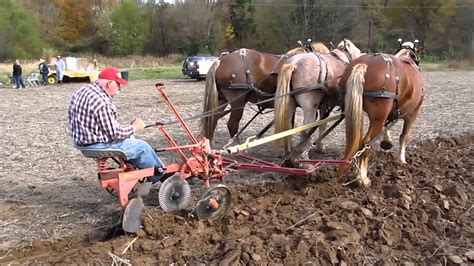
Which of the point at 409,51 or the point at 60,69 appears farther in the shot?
the point at 60,69

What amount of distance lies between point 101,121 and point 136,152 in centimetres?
46

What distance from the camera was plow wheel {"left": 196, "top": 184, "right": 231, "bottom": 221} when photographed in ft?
16.1

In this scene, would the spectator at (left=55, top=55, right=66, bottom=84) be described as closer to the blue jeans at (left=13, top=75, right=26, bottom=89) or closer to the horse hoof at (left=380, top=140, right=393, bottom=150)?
the blue jeans at (left=13, top=75, right=26, bottom=89)

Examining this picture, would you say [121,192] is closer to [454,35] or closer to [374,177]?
[374,177]

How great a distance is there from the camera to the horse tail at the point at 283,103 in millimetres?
6449

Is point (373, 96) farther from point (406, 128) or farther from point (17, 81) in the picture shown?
point (17, 81)

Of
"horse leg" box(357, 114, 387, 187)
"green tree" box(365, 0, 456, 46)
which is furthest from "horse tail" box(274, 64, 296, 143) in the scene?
"green tree" box(365, 0, 456, 46)

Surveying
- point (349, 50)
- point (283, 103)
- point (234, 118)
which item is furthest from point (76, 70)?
point (283, 103)

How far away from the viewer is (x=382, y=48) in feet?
163

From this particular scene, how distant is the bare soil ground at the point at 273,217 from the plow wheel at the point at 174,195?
13 centimetres

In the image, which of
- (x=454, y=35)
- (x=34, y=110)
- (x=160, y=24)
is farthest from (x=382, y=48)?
(x=34, y=110)

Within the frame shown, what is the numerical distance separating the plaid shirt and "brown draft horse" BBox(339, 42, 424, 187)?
2739 millimetres

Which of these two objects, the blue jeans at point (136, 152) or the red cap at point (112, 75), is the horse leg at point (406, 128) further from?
the red cap at point (112, 75)

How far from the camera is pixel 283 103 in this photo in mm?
6469
